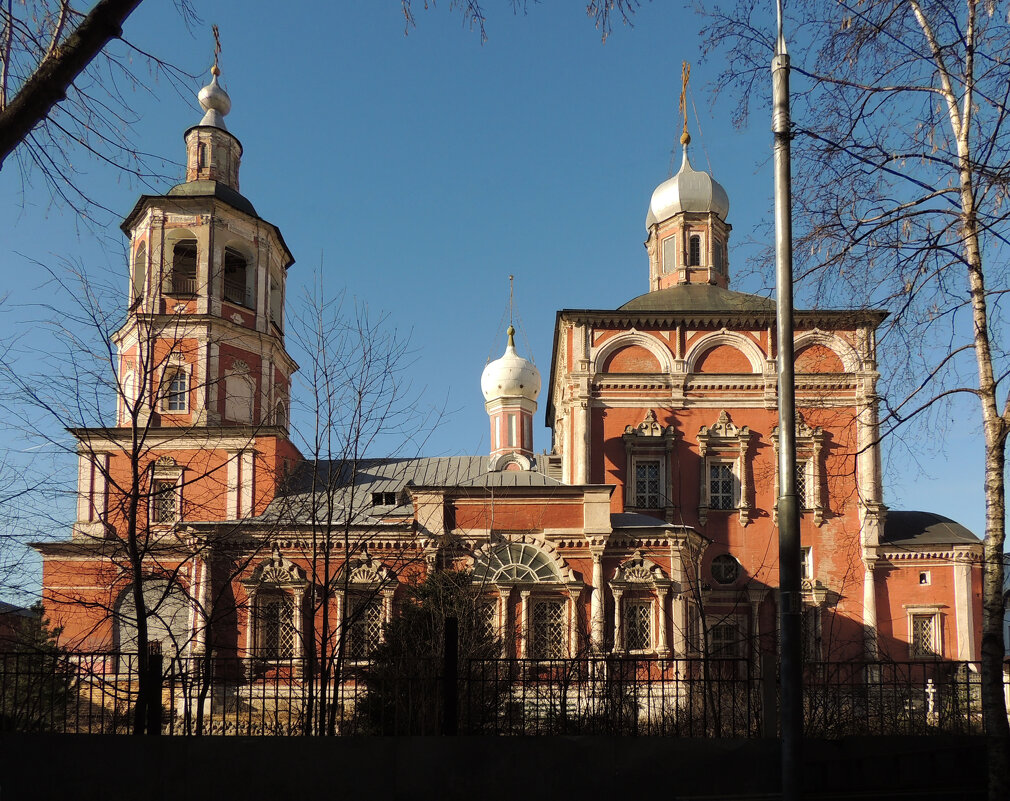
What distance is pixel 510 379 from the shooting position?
105 feet

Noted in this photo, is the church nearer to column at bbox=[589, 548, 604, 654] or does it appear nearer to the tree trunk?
column at bbox=[589, 548, 604, 654]

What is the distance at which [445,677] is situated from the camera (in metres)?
8.83

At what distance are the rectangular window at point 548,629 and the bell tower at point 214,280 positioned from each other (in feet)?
24.1

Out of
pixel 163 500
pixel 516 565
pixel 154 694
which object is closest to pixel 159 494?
pixel 163 500

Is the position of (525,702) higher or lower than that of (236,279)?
lower

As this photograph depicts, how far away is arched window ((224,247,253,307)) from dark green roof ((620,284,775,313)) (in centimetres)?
937

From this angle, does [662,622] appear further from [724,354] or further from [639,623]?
[724,354]

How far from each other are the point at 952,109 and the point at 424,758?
7.41 metres

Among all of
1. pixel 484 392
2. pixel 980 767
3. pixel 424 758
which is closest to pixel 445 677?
pixel 424 758

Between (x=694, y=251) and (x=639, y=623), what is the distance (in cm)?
1191

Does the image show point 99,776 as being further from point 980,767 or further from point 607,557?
point 607,557

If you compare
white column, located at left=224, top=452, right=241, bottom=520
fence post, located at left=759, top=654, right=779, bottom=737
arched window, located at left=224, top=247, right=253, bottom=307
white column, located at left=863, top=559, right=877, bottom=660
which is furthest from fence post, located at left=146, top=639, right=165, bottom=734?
white column, located at left=863, top=559, right=877, bottom=660

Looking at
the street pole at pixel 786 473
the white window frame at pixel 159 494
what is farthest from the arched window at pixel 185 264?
the street pole at pixel 786 473

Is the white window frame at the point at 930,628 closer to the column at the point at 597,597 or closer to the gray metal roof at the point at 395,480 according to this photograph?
the column at the point at 597,597
